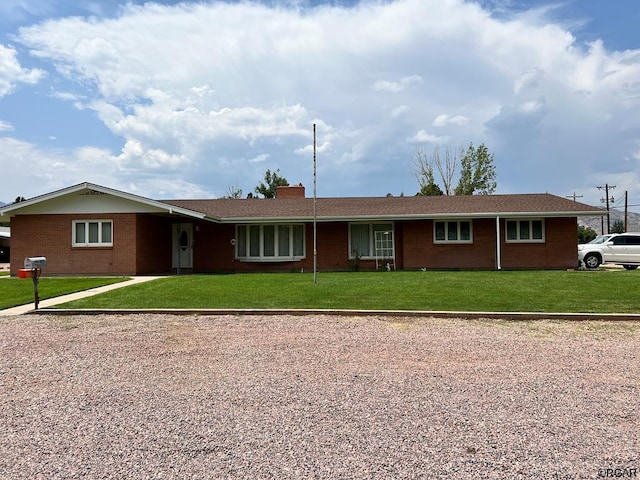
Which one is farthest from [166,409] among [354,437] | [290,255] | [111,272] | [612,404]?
[290,255]

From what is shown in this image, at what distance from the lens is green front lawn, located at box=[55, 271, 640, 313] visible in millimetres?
9984

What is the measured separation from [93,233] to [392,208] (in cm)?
1221

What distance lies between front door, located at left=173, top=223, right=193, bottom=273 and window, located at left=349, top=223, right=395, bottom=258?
23.4 feet

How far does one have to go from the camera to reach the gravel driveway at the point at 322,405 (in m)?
3.27

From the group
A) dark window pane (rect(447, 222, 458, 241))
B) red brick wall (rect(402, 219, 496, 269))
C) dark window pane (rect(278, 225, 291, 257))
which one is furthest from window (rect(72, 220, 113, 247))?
dark window pane (rect(447, 222, 458, 241))

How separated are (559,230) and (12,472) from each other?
69.4ft

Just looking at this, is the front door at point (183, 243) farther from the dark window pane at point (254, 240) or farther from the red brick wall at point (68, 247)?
the red brick wall at point (68, 247)

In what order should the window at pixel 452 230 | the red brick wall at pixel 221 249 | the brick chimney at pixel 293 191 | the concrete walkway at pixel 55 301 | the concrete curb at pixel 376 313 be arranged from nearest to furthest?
the concrete curb at pixel 376 313 → the concrete walkway at pixel 55 301 → the red brick wall at pixel 221 249 → the window at pixel 452 230 → the brick chimney at pixel 293 191

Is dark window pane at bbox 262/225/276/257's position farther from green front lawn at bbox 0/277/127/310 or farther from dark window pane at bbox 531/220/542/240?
dark window pane at bbox 531/220/542/240

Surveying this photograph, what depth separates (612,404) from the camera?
171 inches

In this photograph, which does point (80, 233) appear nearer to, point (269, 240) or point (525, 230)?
point (269, 240)

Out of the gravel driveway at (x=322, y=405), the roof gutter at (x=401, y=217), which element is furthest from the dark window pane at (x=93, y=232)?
the gravel driveway at (x=322, y=405)

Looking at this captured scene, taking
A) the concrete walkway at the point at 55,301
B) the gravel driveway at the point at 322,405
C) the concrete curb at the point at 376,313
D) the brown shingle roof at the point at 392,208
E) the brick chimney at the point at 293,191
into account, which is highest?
the brick chimney at the point at 293,191

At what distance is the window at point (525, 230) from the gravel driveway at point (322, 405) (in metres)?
13.7
